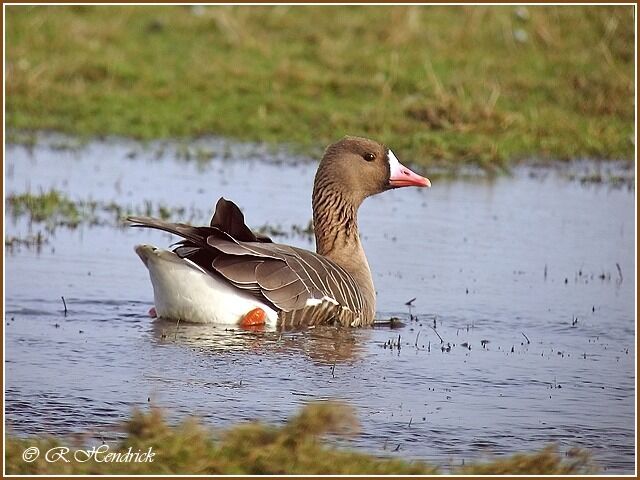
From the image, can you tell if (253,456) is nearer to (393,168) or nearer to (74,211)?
(393,168)

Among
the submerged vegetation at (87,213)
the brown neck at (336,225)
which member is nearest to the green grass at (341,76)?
the submerged vegetation at (87,213)

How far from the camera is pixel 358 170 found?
964 centimetres

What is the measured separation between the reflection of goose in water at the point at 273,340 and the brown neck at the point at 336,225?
82 centimetres

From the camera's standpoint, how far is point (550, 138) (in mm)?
15336

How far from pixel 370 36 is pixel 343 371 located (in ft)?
38.6

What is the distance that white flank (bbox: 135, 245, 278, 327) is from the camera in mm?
8367

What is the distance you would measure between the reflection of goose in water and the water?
15mm

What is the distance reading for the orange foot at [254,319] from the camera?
853cm

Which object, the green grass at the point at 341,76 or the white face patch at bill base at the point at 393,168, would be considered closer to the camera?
the white face patch at bill base at the point at 393,168

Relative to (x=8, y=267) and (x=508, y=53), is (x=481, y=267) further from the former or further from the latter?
(x=508, y=53)

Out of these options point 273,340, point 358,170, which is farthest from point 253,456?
point 358,170

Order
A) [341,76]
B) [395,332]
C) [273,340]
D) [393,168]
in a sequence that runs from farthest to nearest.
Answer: [341,76]
[393,168]
[395,332]
[273,340]

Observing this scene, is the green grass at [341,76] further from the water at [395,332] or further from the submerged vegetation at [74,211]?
the submerged vegetation at [74,211]

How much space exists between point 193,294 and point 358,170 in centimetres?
180
